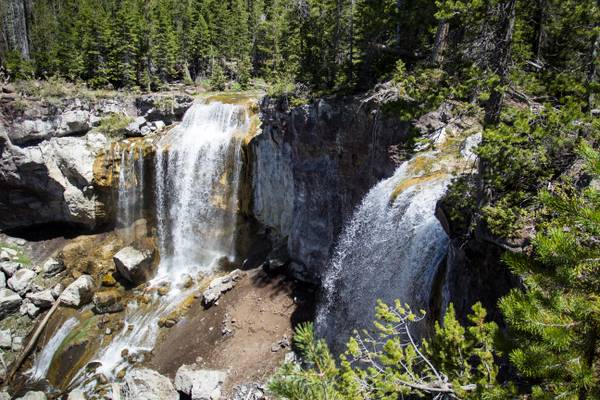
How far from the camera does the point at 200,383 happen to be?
1466 centimetres

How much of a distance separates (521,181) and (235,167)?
17.1 m

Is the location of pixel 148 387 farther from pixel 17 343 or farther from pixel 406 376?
pixel 406 376

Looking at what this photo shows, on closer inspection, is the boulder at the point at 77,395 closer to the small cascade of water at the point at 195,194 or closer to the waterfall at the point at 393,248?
the small cascade of water at the point at 195,194

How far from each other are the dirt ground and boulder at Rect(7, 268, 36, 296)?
31.1ft

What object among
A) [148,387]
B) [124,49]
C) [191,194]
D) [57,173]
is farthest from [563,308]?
[124,49]

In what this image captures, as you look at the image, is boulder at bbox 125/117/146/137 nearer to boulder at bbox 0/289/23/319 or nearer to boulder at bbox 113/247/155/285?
boulder at bbox 113/247/155/285

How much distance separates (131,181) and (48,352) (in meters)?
9.81

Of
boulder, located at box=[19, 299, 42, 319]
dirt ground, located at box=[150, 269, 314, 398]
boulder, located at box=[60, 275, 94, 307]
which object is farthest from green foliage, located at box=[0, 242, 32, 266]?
dirt ground, located at box=[150, 269, 314, 398]

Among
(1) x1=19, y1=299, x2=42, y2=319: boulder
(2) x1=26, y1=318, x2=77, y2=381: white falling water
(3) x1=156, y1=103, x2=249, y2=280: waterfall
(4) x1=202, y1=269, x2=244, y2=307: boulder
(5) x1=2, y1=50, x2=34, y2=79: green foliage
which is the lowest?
(2) x1=26, y1=318, x2=77, y2=381: white falling water

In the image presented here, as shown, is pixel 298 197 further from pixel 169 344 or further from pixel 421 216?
pixel 421 216

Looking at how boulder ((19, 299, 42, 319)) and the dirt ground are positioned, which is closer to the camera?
the dirt ground

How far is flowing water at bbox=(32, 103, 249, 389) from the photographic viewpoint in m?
22.0

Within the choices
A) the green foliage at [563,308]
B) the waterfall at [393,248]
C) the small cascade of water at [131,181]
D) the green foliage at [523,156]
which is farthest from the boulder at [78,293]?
the green foliage at [563,308]

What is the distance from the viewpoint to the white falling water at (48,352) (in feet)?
57.0
